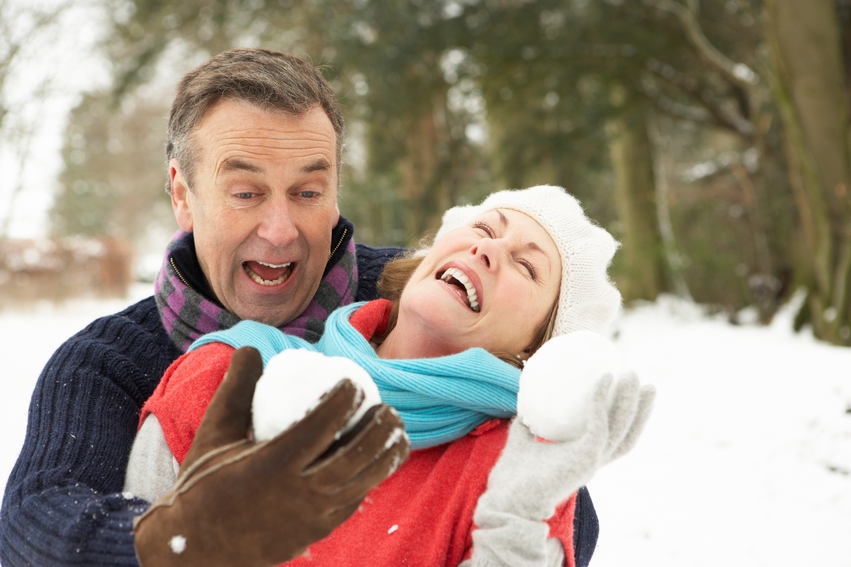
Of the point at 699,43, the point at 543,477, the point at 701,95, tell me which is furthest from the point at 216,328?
the point at 701,95

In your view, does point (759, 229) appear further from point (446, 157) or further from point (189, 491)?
point (189, 491)

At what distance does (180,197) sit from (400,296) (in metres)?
0.82

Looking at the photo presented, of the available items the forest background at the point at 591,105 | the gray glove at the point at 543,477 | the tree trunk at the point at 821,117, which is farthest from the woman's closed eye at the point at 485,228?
the tree trunk at the point at 821,117

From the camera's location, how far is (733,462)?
4539 millimetres

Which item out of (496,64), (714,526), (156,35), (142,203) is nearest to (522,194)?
(714,526)

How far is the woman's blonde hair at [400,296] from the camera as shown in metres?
2.14

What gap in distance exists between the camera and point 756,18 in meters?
7.84

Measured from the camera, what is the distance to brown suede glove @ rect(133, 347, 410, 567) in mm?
1228

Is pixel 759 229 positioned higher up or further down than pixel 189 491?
further down

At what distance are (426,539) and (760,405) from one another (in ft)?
13.5

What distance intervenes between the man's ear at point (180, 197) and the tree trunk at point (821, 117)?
5681mm

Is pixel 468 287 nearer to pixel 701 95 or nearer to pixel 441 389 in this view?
pixel 441 389

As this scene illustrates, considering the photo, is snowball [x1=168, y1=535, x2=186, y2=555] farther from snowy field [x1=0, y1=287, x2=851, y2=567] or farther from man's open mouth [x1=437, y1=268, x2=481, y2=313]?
snowy field [x1=0, y1=287, x2=851, y2=567]

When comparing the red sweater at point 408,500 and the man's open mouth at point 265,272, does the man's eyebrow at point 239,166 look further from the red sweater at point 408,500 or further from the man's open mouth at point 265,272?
the red sweater at point 408,500
